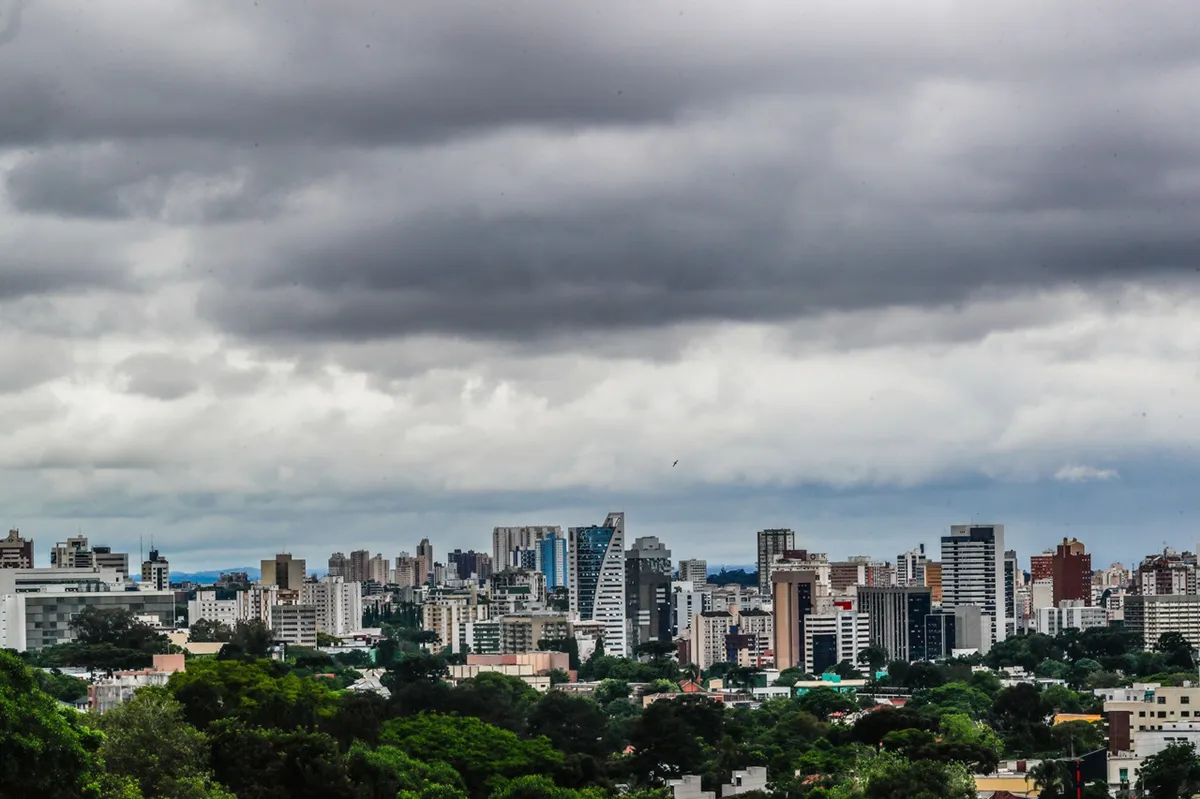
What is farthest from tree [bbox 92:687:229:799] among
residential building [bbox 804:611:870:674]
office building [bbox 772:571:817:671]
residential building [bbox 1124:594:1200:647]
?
residential building [bbox 1124:594:1200:647]

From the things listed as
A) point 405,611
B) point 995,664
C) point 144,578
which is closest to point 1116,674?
point 995,664

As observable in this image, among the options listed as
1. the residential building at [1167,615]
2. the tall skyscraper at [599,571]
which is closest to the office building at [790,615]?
the residential building at [1167,615]

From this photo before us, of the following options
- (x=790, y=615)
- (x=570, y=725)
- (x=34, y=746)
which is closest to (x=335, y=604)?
(x=790, y=615)

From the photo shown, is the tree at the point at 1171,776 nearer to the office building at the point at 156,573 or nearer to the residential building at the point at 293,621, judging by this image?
the residential building at the point at 293,621

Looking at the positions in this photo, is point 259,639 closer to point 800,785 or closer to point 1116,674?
point 1116,674

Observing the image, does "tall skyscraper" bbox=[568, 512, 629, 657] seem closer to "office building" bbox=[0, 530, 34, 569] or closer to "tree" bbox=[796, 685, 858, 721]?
"office building" bbox=[0, 530, 34, 569]

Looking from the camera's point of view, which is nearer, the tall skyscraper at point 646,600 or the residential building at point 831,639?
the residential building at point 831,639
